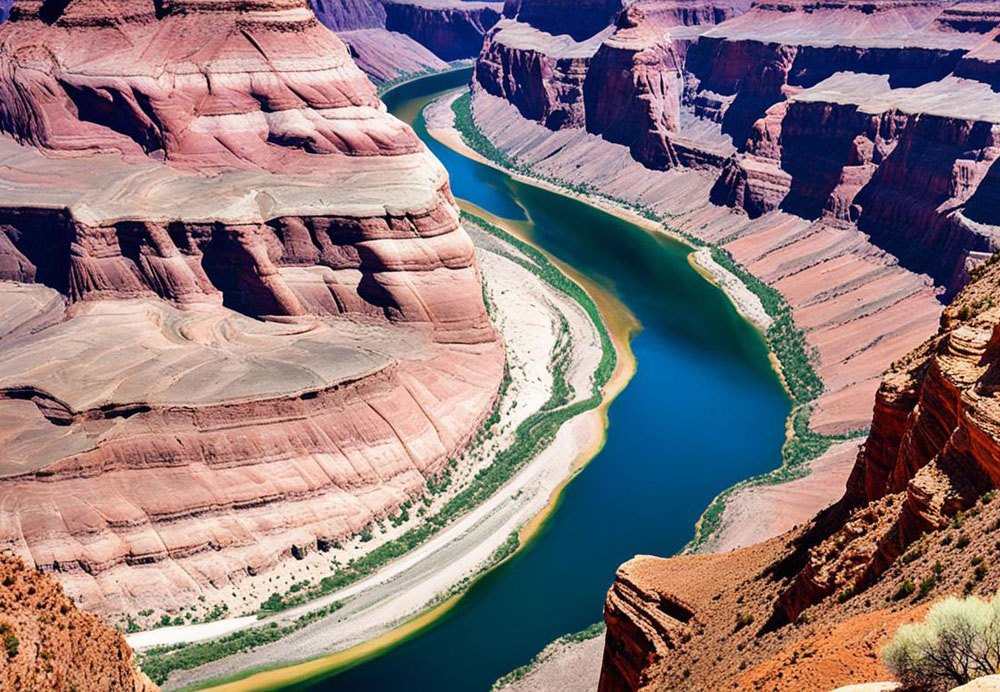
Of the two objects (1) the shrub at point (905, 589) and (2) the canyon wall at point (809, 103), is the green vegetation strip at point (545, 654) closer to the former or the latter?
(1) the shrub at point (905, 589)

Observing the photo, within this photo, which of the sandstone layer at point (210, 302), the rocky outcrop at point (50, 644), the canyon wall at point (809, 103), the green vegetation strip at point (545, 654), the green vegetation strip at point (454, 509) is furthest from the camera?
the canyon wall at point (809, 103)

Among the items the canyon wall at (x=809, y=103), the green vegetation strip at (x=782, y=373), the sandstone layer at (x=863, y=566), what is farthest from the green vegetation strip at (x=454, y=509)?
the canyon wall at (x=809, y=103)

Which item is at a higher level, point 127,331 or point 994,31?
point 994,31

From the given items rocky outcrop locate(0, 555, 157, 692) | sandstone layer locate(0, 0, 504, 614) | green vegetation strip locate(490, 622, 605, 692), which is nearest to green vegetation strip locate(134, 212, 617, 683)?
sandstone layer locate(0, 0, 504, 614)

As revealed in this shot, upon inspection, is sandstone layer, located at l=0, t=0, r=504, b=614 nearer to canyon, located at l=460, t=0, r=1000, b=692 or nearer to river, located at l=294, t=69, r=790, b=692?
river, located at l=294, t=69, r=790, b=692

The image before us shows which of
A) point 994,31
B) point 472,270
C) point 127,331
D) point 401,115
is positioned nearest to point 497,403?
point 472,270

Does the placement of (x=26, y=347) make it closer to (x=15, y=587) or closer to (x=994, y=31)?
(x=15, y=587)
